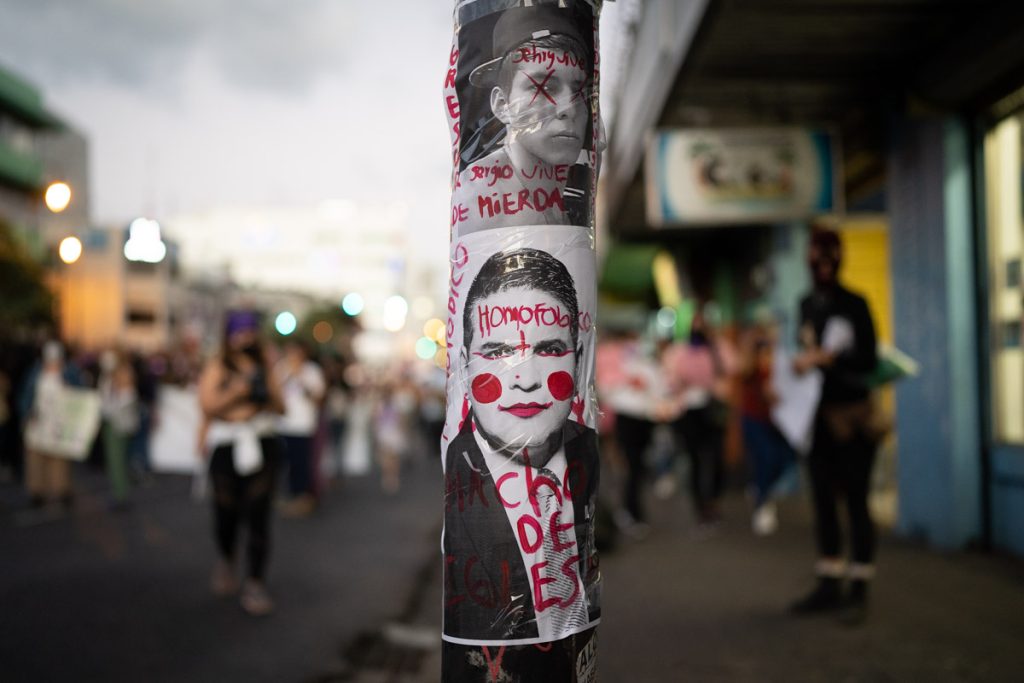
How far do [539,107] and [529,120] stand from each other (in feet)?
0.17

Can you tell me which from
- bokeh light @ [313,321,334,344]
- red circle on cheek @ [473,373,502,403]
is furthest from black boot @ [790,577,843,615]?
bokeh light @ [313,321,334,344]

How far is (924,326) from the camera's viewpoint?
8742 mm

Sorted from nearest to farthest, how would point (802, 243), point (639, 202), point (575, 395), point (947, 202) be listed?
point (575, 395)
point (947, 202)
point (802, 243)
point (639, 202)

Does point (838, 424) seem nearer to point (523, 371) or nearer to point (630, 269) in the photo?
point (523, 371)

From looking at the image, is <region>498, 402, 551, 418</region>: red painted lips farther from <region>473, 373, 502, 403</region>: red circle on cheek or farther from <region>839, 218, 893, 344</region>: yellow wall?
<region>839, 218, 893, 344</region>: yellow wall

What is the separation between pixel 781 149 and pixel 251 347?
5641 mm

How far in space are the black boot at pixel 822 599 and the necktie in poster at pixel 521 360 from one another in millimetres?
3366

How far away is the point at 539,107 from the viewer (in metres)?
3.01

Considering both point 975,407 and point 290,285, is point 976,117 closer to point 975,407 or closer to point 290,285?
point 975,407

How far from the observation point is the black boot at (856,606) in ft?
18.9

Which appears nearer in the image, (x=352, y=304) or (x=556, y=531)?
(x=556, y=531)

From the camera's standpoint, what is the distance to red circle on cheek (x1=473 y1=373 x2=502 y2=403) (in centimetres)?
298

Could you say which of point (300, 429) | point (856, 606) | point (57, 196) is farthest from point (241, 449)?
point (57, 196)

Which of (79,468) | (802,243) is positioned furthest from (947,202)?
(79,468)
